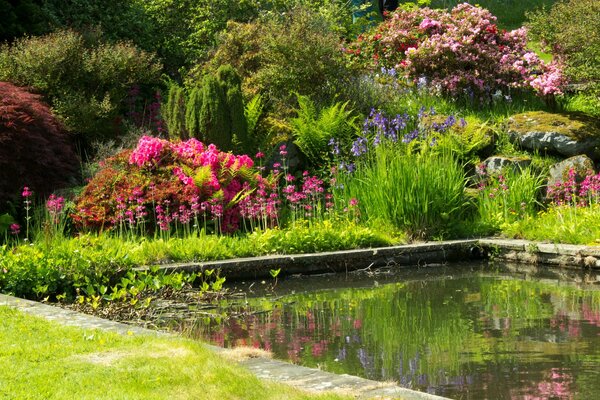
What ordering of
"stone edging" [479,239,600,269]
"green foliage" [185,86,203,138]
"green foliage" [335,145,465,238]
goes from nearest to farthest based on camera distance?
"stone edging" [479,239,600,269] → "green foliage" [335,145,465,238] → "green foliage" [185,86,203,138]

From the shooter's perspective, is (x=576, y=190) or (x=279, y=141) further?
(x=279, y=141)

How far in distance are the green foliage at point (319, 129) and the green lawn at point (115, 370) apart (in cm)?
768

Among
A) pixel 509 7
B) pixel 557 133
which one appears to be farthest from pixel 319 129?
pixel 509 7

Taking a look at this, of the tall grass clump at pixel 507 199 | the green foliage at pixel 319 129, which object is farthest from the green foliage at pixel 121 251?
the green foliage at pixel 319 129

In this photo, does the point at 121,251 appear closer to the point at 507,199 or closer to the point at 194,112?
the point at 194,112

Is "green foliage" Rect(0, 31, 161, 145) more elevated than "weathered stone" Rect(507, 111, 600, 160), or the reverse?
"green foliage" Rect(0, 31, 161, 145)

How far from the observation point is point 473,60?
49.2 ft

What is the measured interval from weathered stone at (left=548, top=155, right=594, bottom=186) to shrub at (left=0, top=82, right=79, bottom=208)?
679 cm

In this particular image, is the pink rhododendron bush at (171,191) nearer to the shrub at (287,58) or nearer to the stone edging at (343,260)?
the stone edging at (343,260)

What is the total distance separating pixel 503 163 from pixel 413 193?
6.87 ft

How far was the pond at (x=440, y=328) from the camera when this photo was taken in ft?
19.9

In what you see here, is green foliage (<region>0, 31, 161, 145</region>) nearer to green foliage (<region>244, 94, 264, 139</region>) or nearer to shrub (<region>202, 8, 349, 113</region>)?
shrub (<region>202, 8, 349, 113</region>)

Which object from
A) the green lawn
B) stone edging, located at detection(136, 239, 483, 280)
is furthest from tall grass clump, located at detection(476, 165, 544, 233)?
the green lawn

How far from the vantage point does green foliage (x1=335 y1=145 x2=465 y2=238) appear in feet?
38.9
